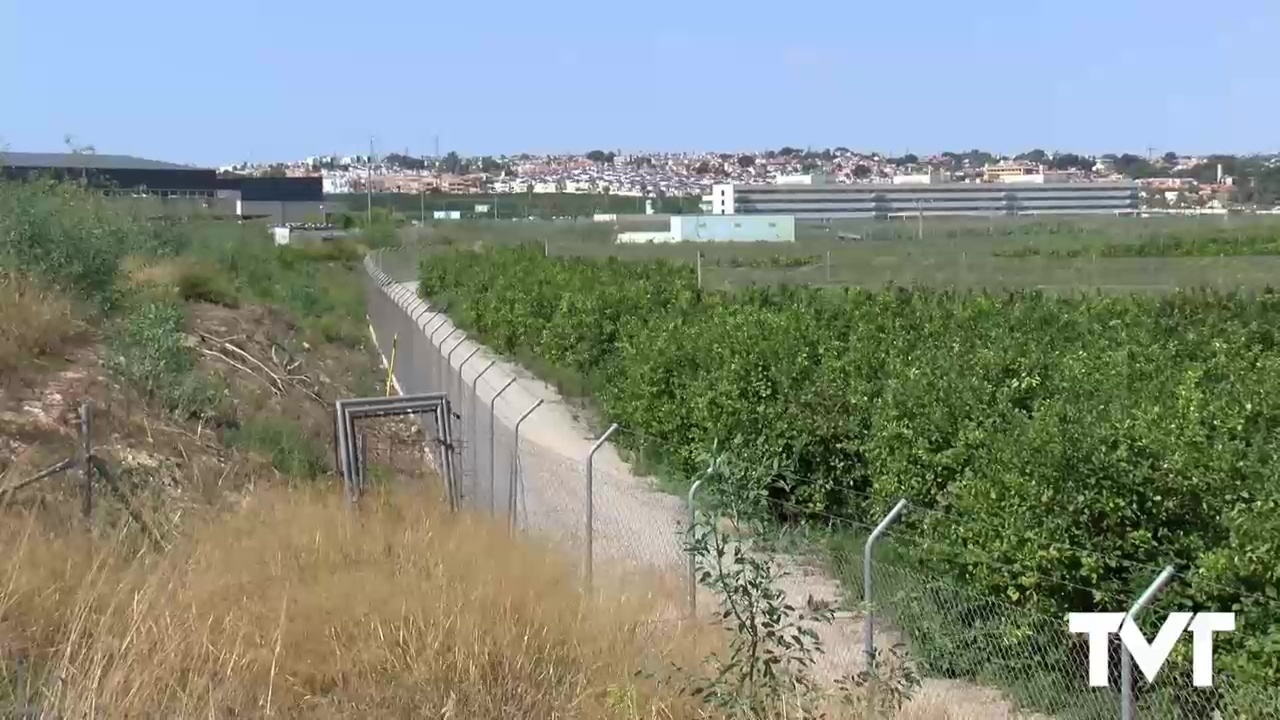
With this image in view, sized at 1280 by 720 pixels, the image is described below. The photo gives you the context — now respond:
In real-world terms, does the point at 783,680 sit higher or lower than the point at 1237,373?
lower

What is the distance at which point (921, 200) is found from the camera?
7331 cm

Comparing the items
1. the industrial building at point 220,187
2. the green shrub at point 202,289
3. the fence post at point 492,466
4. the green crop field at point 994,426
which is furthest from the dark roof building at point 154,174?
the fence post at point 492,466

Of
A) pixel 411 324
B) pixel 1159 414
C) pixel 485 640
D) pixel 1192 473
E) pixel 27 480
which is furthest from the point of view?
pixel 411 324

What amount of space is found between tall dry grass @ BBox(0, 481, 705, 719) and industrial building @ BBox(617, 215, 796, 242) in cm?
5239

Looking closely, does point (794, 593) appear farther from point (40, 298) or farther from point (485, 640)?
point (40, 298)

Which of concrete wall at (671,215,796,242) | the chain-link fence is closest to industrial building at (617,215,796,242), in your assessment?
concrete wall at (671,215,796,242)

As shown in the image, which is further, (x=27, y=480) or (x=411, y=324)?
(x=411, y=324)

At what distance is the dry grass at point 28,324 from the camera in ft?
54.0

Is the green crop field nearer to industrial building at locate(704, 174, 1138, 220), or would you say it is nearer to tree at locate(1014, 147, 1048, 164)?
industrial building at locate(704, 174, 1138, 220)

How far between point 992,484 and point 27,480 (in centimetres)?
683

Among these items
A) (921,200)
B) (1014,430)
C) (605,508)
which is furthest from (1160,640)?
(921,200)

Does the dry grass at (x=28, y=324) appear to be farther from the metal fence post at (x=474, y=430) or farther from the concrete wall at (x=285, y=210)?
the concrete wall at (x=285, y=210)

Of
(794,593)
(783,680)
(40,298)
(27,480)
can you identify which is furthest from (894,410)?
(40,298)

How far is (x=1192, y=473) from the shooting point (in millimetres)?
8398
